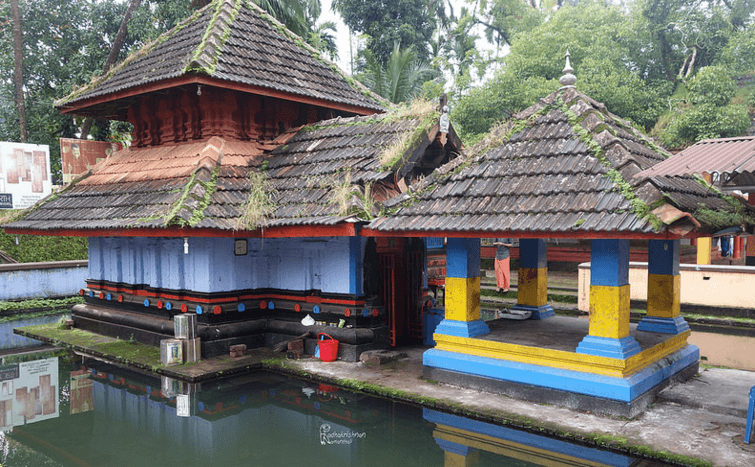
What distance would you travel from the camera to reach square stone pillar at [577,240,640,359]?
688 centimetres

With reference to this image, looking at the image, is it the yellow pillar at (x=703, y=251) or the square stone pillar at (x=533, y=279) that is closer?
the square stone pillar at (x=533, y=279)

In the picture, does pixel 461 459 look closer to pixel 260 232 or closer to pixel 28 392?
pixel 260 232

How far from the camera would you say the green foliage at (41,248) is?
63.7ft

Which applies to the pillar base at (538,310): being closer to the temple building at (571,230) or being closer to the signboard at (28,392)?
the temple building at (571,230)

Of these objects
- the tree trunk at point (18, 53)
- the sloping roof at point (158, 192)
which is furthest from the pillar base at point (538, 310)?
the tree trunk at point (18, 53)

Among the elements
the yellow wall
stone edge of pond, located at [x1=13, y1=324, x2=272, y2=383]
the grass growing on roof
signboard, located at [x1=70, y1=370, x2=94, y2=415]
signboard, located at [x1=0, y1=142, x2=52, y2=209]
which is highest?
signboard, located at [x1=0, y1=142, x2=52, y2=209]

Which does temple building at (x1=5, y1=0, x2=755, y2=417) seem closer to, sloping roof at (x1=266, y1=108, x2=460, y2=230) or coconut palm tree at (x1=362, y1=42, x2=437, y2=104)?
sloping roof at (x1=266, y1=108, x2=460, y2=230)

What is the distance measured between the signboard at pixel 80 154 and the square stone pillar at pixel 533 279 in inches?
413

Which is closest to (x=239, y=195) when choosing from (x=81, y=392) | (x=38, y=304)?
(x=81, y=392)

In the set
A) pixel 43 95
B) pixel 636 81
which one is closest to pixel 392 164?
pixel 636 81

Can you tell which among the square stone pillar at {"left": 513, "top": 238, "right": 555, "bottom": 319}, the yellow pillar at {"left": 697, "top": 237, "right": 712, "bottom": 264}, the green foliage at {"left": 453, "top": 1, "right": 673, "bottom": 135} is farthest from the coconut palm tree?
the square stone pillar at {"left": 513, "top": 238, "right": 555, "bottom": 319}

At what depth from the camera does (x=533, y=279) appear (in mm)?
10438

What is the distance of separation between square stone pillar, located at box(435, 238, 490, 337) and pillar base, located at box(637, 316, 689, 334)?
2.48m

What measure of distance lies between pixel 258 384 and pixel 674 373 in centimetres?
619
